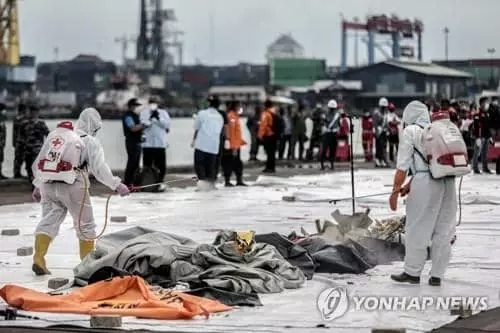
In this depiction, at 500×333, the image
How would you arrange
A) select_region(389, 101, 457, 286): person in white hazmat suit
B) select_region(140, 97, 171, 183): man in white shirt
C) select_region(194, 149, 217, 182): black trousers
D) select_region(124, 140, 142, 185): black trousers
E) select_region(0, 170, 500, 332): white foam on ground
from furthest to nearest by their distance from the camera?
select_region(140, 97, 171, 183): man in white shirt
select_region(194, 149, 217, 182): black trousers
select_region(124, 140, 142, 185): black trousers
select_region(389, 101, 457, 286): person in white hazmat suit
select_region(0, 170, 500, 332): white foam on ground

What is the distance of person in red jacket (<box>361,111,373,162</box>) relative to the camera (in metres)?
36.7

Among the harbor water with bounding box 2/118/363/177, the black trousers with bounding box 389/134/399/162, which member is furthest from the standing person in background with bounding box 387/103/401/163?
the harbor water with bounding box 2/118/363/177

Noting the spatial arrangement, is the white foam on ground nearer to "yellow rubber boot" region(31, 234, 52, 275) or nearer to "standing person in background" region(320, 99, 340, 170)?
"yellow rubber boot" region(31, 234, 52, 275)

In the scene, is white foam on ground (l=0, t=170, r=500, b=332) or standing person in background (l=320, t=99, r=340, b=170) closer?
white foam on ground (l=0, t=170, r=500, b=332)

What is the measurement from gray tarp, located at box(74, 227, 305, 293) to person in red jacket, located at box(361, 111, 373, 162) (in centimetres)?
2433

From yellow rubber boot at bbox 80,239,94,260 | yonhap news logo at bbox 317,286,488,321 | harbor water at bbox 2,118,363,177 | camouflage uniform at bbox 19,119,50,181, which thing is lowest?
harbor water at bbox 2,118,363,177

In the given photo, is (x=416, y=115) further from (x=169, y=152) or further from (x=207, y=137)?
(x=169, y=152)

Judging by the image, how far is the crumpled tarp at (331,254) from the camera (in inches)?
508

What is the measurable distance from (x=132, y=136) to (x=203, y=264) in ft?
38.7

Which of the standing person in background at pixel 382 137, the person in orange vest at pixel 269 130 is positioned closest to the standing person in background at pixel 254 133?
the standing person in background at pixel 382 137

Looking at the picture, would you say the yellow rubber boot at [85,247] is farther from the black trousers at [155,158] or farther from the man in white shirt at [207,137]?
the black trousers at [155,158]

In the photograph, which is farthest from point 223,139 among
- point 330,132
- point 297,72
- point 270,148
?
point 297,72

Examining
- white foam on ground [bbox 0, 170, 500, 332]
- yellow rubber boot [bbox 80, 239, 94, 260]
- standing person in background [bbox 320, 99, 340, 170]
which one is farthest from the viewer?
standing person in background [bbox 320, 99, 340, 170]

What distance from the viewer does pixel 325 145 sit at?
32688 millimetres
